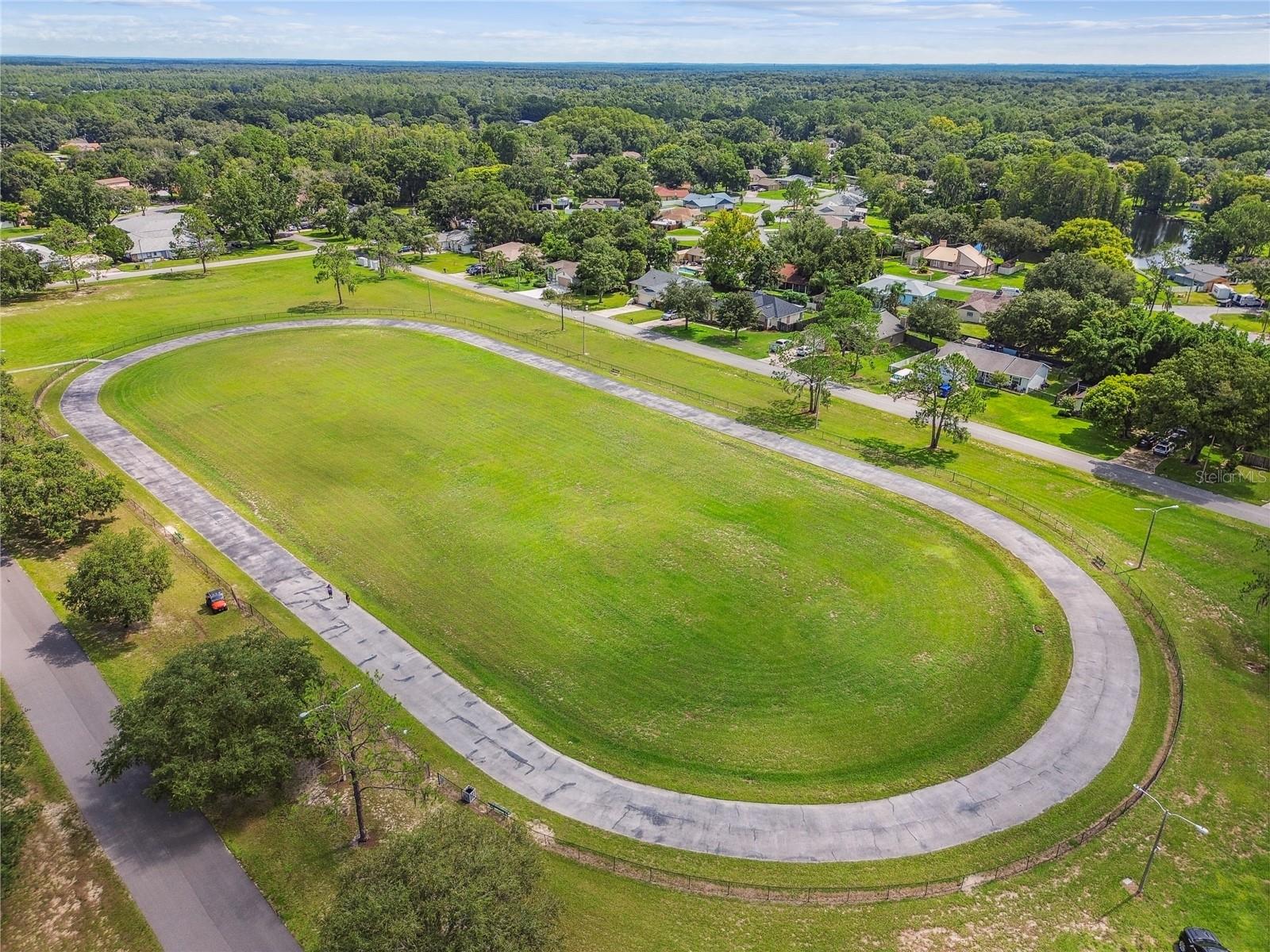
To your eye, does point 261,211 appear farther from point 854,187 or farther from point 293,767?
point 854,187

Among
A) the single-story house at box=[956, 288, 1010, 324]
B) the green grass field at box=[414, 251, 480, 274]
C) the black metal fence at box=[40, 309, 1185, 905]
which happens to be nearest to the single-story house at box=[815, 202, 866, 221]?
the single-story house at box=[956, 288, 1010, 324]

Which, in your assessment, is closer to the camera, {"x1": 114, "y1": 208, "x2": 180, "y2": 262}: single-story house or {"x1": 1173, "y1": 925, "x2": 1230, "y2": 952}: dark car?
{"x1": 1173, "y1": 925, "x2": 1230, "y2": 952}: dark car

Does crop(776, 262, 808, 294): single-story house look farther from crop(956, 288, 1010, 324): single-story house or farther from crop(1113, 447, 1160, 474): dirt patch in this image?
crop(1113, 447, 1160, 474): dirt patch

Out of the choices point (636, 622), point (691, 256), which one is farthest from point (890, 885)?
point (691, 256)

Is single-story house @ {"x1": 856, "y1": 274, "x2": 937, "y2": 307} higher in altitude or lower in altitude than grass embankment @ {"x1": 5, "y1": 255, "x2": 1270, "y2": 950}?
higher

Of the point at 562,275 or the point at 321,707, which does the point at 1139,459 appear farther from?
the point at 562,275

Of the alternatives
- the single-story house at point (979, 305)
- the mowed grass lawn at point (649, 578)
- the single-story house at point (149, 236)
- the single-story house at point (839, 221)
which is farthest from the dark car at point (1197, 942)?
the single-story house at point (149, 236)
